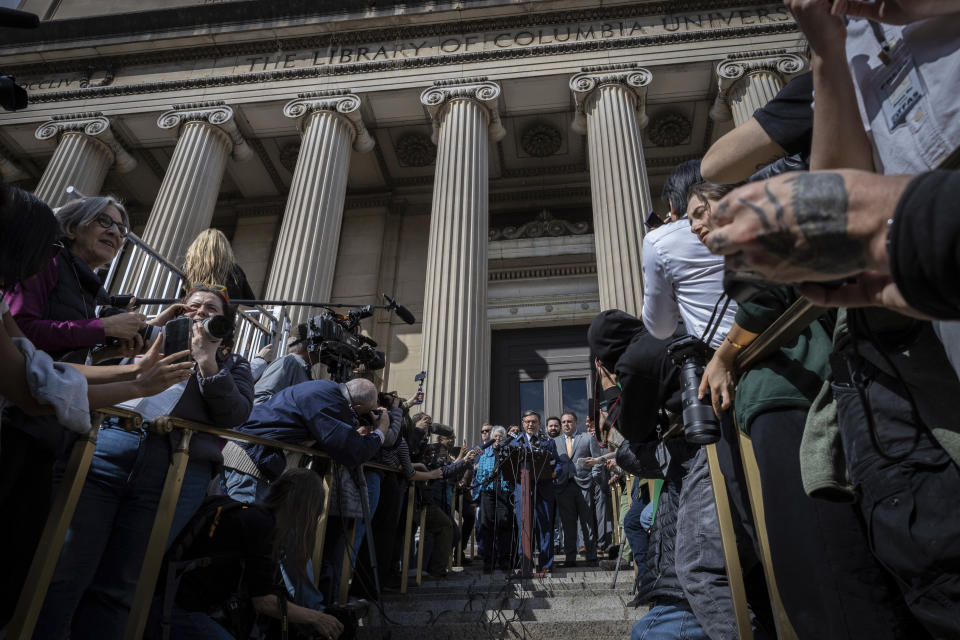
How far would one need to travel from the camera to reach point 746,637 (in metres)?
1.58

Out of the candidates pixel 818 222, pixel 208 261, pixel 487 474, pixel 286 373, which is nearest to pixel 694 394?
pixel 818 222

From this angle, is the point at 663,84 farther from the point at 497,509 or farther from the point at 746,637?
the point at 746,637

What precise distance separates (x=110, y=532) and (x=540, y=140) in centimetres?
1323

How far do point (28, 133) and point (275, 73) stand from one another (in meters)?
6.14

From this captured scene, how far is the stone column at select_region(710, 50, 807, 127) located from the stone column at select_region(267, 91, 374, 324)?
757cm

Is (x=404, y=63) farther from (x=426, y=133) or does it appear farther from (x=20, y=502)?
(x=20, y=502)

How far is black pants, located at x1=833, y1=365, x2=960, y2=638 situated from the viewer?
3.06 ft

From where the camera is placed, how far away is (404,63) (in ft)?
39.8

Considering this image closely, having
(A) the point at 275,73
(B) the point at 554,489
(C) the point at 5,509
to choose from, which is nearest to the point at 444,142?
(A) the point at 275,73

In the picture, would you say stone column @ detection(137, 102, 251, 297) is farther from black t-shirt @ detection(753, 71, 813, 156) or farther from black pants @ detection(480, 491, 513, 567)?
black t-shirt @ detection(753, 71, 813, 156)

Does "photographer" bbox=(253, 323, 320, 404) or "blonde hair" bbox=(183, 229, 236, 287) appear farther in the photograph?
"photographer" bbox=(253, 323, 320, 404)

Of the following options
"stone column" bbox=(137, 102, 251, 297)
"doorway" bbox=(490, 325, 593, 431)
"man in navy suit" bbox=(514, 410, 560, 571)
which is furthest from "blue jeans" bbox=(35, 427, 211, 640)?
"doorway" bbox=(490, 325, 593, 431)

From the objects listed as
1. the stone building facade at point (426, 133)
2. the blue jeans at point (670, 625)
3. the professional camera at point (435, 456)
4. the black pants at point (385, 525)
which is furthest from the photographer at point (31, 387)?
the stone building facade at point (426, 133)

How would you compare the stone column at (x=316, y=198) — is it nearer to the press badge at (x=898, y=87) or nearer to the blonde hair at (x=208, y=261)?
the blonde hair at (x=208, y=261)
